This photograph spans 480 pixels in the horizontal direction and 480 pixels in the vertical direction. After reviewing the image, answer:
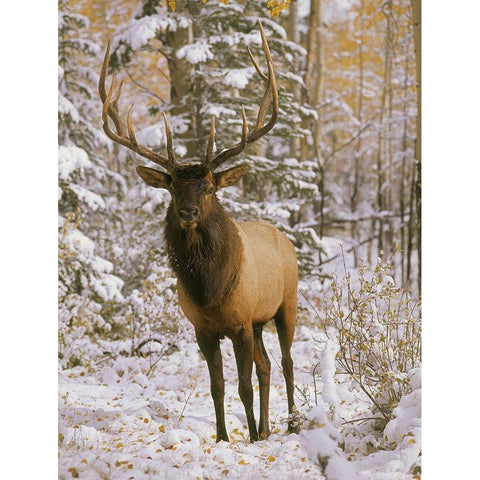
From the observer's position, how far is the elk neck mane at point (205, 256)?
402cm

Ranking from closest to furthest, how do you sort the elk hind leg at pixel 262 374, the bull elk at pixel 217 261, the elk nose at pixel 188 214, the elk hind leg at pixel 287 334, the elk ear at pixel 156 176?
the elk nose at pixel 188 214 < the bull elk at pixel 217 261 < the elk ear at pixel 156 176 < the elk hind leg at pixel 262 374 < the elk hind leg at pixel 287 334

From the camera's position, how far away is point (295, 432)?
4.31m

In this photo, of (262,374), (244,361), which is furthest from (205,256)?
(262,374)

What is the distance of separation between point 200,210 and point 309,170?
2.50m

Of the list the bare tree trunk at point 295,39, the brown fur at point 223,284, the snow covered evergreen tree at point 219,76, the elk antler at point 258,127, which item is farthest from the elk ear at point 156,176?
the bare tree trunk at point 295,39

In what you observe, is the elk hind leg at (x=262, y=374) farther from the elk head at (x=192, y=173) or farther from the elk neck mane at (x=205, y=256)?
the elk head at (x=192, y=173)

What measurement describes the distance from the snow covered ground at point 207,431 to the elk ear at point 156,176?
144 centimetres

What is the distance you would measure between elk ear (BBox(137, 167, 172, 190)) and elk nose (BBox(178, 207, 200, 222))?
1.26 ft

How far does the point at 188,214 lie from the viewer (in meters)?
3.78

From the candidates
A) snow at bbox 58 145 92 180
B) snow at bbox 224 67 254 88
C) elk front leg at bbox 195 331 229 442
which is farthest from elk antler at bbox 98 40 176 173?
snow at bbox 224 67 254 88

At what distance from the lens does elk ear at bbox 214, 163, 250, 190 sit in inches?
162

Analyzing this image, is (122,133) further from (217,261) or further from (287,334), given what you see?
(287,334)

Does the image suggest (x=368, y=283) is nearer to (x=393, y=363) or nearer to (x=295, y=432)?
(x=393, y=363)

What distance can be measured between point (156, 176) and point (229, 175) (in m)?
0.48
